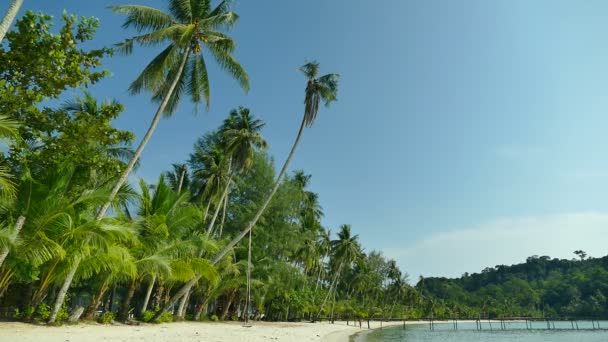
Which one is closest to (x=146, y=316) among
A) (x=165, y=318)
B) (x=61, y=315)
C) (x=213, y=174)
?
(x=165, y=318)

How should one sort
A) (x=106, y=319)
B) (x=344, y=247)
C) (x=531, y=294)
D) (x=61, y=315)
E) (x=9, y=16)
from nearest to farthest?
1. (x=9, y=16)
2. (x=61, y=315)
3. (x=106, y=319)
4. (x=344, y=247)
5. (x=531, y=294)

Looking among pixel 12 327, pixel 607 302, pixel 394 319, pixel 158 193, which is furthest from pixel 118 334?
pixel 607 302

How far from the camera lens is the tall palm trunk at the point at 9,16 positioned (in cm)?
870

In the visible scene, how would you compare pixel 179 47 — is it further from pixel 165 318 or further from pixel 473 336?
pixel 473 336

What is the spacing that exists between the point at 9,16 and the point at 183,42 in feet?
25.6

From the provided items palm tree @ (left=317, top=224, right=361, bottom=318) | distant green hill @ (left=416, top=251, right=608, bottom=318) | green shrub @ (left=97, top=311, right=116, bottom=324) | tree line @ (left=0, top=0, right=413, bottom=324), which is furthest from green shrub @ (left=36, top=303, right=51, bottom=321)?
distant green hill @ (left=416, top=251, right=608, bottom=318)

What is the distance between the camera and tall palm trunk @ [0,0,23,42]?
870cm

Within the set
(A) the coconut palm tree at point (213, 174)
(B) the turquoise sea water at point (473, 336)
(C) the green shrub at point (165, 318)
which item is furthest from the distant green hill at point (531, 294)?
(C) the green shrub at point (165, 318)

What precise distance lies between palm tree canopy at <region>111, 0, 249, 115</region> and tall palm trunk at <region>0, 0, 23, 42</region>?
616 centimetres

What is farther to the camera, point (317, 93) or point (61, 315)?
point (317, 93)

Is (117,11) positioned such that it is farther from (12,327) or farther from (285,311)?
(285,311)

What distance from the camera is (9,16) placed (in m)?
8.87

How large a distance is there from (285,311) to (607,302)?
11003 cm

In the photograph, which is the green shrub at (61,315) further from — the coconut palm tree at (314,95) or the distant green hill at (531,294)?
the distant green hill at (531,294)
